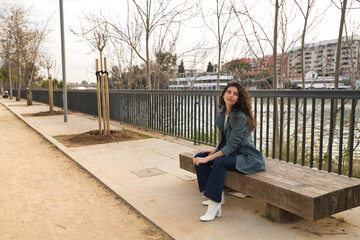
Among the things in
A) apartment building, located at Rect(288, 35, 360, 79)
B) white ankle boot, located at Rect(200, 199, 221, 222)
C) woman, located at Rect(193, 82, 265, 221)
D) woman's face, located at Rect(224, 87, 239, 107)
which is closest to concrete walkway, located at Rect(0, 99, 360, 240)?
white ankle boot, located at Rect(200, 199, 221, 222)

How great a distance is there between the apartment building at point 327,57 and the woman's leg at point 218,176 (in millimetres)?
4902

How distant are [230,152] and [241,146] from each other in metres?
0.17

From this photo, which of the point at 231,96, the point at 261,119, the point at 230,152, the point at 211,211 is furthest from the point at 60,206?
the point at 261,119

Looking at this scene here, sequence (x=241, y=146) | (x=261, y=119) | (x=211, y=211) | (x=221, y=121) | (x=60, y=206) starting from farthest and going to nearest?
(x=261, y=119) → (x=60, y=206) → (x=221, y=121) → (x=241, y=146) → (x=211, y=211)

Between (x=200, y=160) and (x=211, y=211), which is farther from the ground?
(x=200, y=160)

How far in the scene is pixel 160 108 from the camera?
922 cm

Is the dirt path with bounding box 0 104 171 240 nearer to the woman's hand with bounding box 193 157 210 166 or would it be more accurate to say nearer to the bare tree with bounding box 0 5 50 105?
the woman's hand with bounding box 193 157 210 166

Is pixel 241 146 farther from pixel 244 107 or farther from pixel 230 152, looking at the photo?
pixel 244 107

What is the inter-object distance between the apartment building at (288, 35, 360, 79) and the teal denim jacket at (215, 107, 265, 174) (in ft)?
15.2

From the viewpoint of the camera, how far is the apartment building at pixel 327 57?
7.36 meters

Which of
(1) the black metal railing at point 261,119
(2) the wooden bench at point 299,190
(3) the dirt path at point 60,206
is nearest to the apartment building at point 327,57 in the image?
Answer: (1) the black metal railing at point 261,119

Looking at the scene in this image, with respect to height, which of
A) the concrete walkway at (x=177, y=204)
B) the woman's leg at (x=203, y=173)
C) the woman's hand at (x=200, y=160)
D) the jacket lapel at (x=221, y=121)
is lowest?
the concrete walkway at (x=177, y=204)

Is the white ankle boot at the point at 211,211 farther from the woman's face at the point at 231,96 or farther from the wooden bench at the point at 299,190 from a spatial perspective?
the woman's face at the point at 231,96

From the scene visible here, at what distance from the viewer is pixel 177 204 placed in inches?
157
